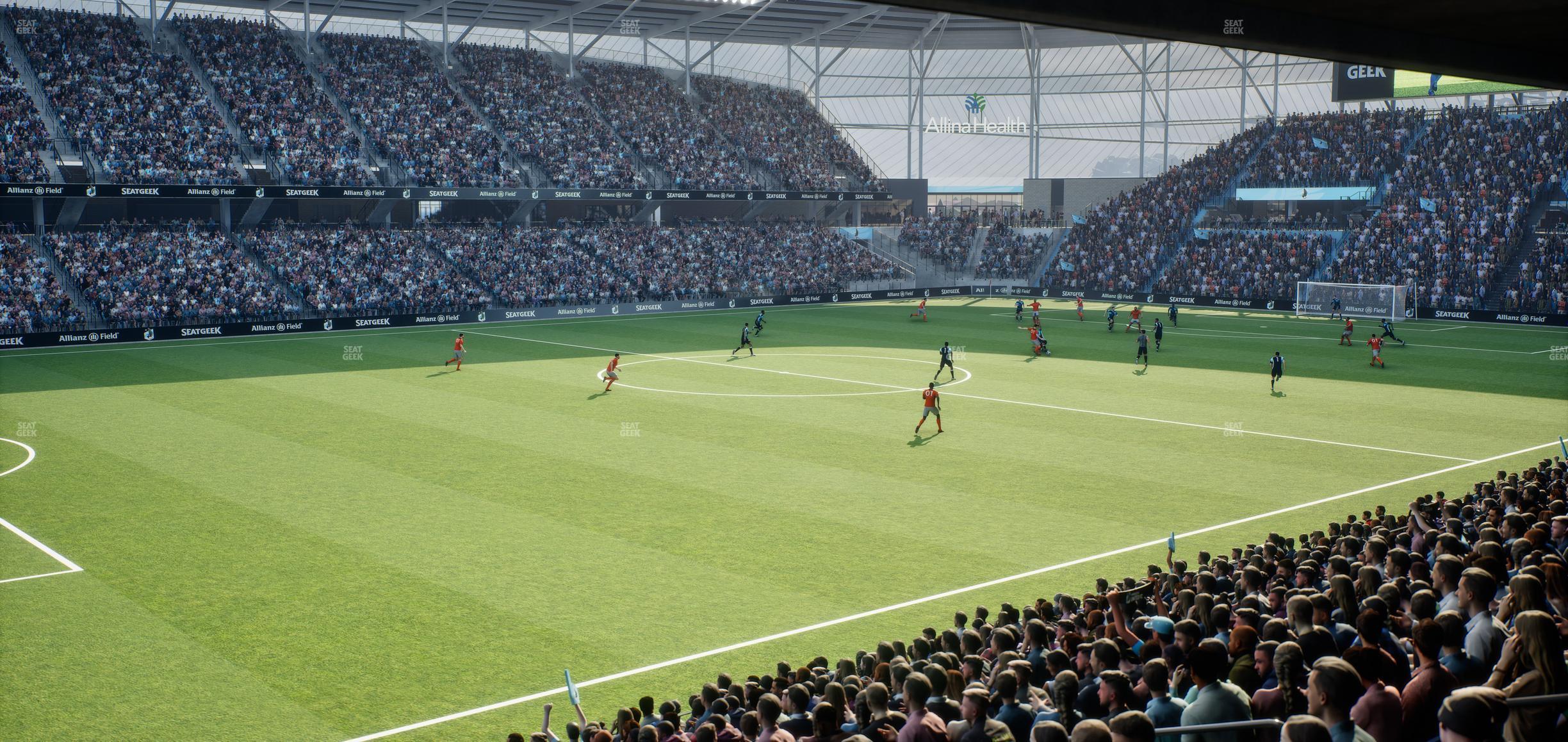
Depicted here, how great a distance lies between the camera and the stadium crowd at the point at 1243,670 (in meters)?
5.96

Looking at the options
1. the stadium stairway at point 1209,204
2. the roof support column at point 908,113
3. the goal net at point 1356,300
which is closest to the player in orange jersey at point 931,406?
the goal net at point 1356,300

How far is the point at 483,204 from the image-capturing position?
220 feet

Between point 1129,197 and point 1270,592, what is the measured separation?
2771 inches

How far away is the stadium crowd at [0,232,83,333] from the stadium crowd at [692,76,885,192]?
41.1 meters

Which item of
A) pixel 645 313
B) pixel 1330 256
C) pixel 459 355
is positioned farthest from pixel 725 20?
pixel 459 355

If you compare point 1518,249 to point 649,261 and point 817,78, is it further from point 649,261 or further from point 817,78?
point 817,78

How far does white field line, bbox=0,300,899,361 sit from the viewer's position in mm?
44938

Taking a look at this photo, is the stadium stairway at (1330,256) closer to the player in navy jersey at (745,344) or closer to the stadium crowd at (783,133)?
the stadium crowd at (783,133)

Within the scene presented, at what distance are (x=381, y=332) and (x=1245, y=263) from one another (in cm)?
4501

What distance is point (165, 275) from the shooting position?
50.8 meters

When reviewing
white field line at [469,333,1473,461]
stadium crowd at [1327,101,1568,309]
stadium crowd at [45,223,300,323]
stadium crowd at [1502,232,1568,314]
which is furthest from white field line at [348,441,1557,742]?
stadium crowd at [45,223,300,323]

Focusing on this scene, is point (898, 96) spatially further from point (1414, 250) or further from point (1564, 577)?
point (1564, 577)

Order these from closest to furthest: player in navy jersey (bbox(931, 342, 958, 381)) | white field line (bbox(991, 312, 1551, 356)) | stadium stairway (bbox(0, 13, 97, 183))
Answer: player in navy jersey (bbox(931, 342, 958, 381)), white field line (bbox(991, 312, 1551, 356)), stadium stairway (bbox(0, 13, 97, 183))

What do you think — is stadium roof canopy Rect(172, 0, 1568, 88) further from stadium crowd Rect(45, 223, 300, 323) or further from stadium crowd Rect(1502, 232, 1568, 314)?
stadium crowd Rect(1502, 232, 1568, 314)
